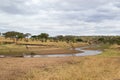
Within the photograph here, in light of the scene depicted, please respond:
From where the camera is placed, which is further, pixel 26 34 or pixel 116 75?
pixel 26 34

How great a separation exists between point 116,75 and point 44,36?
126951 mm

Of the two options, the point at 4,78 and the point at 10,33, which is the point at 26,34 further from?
the point at 4,78

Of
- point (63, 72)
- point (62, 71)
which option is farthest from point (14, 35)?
point (63, 72)

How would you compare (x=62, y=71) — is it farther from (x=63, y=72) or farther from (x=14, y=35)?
(x=14, y=35)

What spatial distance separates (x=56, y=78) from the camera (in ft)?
51.3

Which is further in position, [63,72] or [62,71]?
[62,71]

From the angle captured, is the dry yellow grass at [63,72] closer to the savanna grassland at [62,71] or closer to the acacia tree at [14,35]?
the savanna grassland at [62,71]

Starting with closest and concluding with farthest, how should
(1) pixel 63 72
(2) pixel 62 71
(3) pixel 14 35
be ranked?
(1) pixel 63 72 < (2) pixel 62 71 < (3) pixel 14 35

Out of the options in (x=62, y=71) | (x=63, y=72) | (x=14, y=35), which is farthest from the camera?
(x=14, y=35)

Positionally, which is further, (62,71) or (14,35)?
(14,35)

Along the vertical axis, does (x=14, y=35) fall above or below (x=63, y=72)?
above

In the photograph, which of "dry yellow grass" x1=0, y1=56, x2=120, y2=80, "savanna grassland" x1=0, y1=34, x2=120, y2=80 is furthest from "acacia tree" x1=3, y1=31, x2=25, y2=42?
"dry yellow grass" x1=0, y1=56, x2=120, y2=80

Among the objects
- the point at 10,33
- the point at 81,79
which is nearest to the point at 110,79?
the point at 81,79

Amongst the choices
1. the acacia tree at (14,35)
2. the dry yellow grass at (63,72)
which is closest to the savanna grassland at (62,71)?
the dry yellow grass at (63,72)
